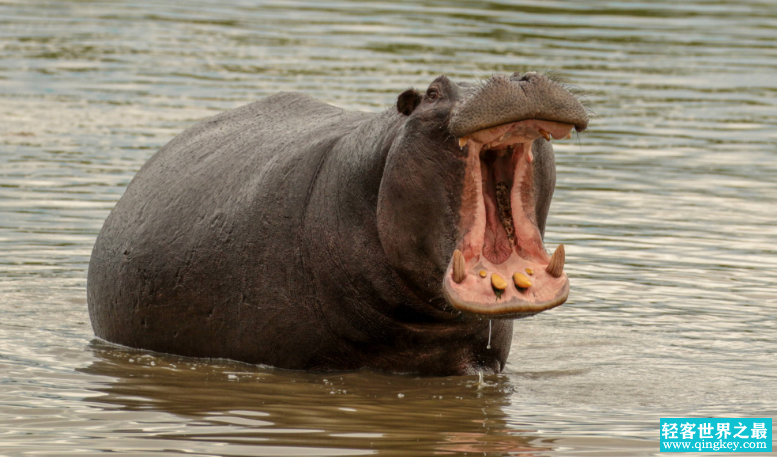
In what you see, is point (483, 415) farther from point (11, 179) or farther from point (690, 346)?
point (11, 179)

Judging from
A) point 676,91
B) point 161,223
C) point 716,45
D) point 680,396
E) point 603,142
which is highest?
point 716,45

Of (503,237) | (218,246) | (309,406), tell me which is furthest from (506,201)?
(218,246)

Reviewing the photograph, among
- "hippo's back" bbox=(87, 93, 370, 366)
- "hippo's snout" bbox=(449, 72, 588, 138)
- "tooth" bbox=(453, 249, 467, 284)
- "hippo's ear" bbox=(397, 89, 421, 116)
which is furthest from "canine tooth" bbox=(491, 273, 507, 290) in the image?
"hippo's back" bbox=(87, 93, 370, 366)

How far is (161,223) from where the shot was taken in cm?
784

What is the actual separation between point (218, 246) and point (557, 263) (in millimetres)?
1985

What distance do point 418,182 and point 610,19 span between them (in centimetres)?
2076

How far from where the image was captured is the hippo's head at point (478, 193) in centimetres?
621

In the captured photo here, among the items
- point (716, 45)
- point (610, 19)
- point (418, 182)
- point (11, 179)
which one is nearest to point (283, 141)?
point (418, 182)

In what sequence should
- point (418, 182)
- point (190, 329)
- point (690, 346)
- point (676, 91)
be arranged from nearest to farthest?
point (418, 182)
point (190, 329)
point (690, 346)
point (676, 91)

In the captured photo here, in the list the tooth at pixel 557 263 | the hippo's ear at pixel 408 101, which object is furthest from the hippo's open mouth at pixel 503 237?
the hippo's ear at pixel 408 101

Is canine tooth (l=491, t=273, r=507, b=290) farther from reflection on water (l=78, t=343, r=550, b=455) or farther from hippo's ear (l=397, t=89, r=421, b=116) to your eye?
hippo's ear (l=397, t=89, r=421, b=116)

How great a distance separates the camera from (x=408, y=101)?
263 inches

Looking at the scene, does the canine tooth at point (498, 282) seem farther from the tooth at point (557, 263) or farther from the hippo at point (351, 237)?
the tooth at point (557, 263)

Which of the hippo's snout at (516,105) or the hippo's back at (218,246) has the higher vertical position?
the hippo's snout at (516,105)
